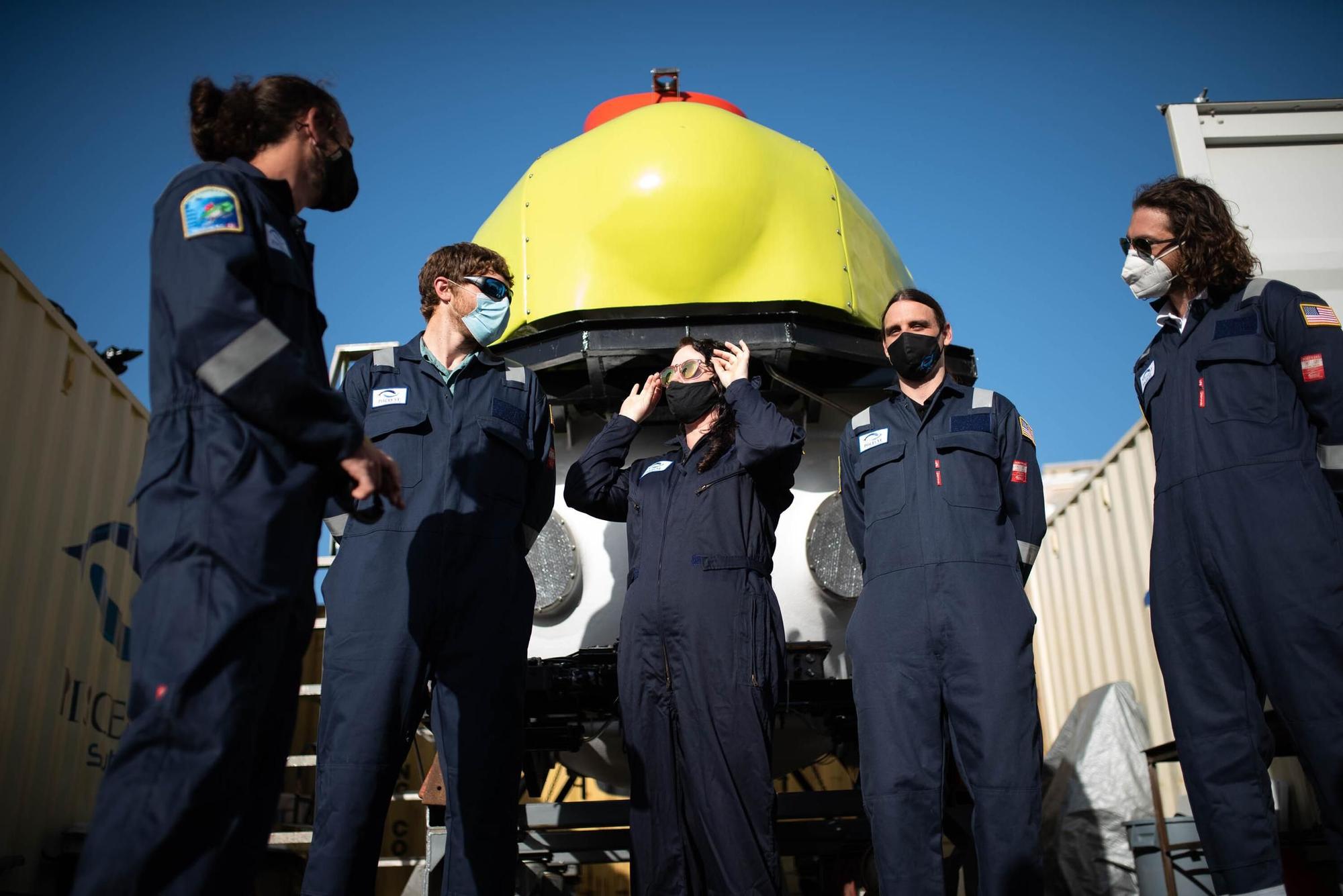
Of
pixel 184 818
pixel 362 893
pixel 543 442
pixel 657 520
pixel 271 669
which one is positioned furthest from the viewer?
pixel 657 520

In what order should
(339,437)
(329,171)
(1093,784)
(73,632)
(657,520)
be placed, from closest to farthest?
(339,437) → (329,171) → (657,520) → (73,632) → (1093,784)

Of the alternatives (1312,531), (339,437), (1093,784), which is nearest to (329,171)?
(339,437)

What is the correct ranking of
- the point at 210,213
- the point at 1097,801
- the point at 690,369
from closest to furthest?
the point at 210,213 < the point at 690,369 < the point at 1097,801

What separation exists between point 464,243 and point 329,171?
991 mm

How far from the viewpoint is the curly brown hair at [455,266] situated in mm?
3293

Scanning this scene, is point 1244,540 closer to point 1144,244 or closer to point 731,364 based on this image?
point 1144,244

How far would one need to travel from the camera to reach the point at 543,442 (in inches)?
129

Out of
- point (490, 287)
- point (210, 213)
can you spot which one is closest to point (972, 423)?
point (490, 287)

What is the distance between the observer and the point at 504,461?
10.0 feet

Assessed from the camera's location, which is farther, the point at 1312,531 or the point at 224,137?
the point at 1312,531

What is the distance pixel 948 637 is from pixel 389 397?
5.75 feet

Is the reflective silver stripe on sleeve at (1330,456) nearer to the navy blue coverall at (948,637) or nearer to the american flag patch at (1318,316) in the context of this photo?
the american flag patch at (1318,316)

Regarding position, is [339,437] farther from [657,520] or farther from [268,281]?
[657,520]

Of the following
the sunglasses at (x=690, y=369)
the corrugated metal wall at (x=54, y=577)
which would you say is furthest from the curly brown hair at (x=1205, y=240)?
the corrugated metal wall at (x=54, y=577)
